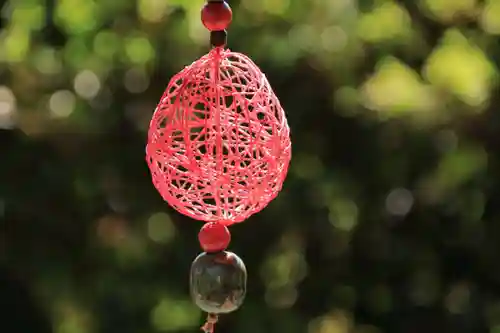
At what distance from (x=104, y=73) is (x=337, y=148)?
0.36 metres

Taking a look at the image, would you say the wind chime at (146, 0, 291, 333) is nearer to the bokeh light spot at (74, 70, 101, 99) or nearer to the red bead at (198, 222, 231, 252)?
the red bead at (198, 222, 231, 252)

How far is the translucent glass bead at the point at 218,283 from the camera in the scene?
2.05ft

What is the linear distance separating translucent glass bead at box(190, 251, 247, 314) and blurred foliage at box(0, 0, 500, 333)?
0.49 meters

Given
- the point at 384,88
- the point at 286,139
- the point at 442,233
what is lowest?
the point at 442,233

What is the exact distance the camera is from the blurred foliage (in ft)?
3.66

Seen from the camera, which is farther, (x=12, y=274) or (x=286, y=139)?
(x=12, y=274)

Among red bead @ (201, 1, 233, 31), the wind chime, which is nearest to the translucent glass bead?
the wind chime

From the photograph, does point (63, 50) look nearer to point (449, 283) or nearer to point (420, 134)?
point (420, 134)

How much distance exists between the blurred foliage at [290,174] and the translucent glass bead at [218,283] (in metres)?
0.49

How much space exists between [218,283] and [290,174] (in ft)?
1.72

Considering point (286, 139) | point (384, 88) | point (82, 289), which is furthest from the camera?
point (82, 289)

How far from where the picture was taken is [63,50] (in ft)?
3.87

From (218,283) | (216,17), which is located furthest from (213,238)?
(216,17)

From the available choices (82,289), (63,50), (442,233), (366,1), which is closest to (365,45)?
(366,1)
